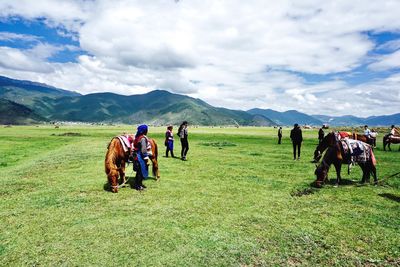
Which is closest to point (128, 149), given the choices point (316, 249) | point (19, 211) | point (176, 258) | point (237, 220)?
point (19, 211)

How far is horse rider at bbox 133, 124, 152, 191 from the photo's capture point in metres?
13.3

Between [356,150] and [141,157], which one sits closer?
[141,157]

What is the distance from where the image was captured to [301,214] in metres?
10.1

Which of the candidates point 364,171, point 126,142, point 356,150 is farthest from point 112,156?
point 364,171

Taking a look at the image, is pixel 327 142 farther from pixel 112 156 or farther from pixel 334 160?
pixel 112 156

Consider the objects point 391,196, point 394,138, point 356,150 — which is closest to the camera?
point 391,196

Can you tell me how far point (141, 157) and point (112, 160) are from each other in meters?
1.31

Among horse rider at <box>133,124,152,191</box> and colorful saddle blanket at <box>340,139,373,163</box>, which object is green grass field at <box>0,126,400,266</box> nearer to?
horse rider at <box>133,124,152,191</box>

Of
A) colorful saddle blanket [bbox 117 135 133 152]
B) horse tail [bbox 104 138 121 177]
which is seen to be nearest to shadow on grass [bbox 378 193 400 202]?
colorful saddle blanket [bbox 117 135 133 152]

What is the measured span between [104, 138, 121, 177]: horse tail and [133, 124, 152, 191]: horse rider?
0.87 metres

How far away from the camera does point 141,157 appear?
44.3 feet

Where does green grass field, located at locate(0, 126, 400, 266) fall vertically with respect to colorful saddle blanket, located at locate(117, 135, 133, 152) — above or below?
below

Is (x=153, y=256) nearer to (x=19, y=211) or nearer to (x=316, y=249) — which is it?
(x=316, y=249)

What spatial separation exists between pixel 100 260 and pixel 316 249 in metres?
5.46
